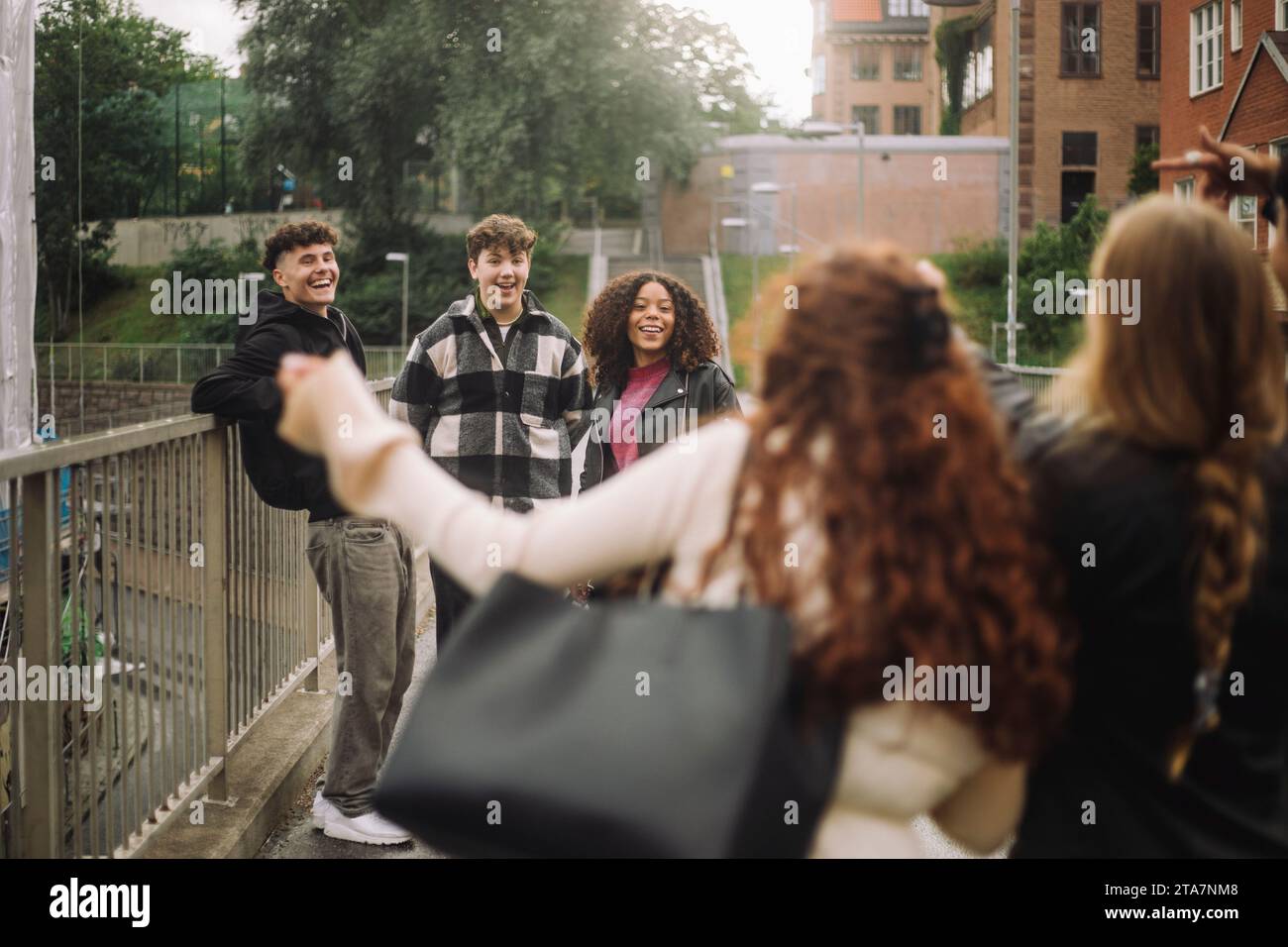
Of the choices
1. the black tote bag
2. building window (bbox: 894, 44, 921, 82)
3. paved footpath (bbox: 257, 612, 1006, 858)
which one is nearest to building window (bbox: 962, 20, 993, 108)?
building window (bbox: 894, 44, 921, 82)

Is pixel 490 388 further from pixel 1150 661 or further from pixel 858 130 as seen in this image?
pixel 858 130

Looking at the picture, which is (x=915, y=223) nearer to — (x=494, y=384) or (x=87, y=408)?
(x=87, y=408)

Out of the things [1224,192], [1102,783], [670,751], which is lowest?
[1102,783]

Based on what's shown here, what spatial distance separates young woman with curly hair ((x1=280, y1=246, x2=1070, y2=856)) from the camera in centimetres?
174

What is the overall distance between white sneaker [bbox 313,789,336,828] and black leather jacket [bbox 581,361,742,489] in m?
1.69

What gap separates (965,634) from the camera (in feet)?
5.82

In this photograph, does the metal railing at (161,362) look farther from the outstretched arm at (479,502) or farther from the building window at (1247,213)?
the outstretched arm at (479,502)

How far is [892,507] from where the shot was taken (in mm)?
1744

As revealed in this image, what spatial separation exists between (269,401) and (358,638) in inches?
34.9

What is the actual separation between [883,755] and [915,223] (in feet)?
214

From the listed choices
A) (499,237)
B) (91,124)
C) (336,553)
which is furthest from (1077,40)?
(336,553)

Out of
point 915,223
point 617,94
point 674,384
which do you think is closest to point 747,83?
point 617,94

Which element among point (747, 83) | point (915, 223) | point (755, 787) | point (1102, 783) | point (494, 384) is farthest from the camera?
point (915, 223)
